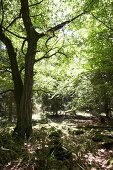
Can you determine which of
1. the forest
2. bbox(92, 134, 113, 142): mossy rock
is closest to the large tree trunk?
the forest

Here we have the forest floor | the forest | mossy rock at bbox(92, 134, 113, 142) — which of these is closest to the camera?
the forest floor

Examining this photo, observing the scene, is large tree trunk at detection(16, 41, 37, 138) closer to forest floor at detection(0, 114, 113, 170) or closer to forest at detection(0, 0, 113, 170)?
forest at detection(0, 0, 113, 170)

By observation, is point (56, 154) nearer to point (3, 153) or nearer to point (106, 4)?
point (3, 153)

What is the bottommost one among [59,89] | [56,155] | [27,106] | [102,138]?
[56,155]

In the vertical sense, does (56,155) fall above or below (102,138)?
below

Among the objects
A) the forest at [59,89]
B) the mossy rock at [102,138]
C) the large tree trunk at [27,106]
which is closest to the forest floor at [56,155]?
the forest at [59,89]

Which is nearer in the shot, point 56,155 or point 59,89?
point 56,155

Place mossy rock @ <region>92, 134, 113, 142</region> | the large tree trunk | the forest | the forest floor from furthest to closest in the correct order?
the large tree trunk, mossy rock @ <region>92, 134, 113, 142</region>, the forest, the forest floor

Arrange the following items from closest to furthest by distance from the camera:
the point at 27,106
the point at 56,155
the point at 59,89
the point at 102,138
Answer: the point at 56,155 < the point at 102,138 < the point at 27,106 < the point at 59,89

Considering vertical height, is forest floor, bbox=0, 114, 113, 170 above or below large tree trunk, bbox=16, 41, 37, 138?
below

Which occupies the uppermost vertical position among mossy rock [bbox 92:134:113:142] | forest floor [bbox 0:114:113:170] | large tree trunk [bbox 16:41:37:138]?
large tree trunk [bbox 16:41:37:138]

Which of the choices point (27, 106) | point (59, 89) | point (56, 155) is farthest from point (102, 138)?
point (59, 89)

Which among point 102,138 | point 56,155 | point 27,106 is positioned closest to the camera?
point 56,155

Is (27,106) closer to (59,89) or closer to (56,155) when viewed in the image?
(59,89)
